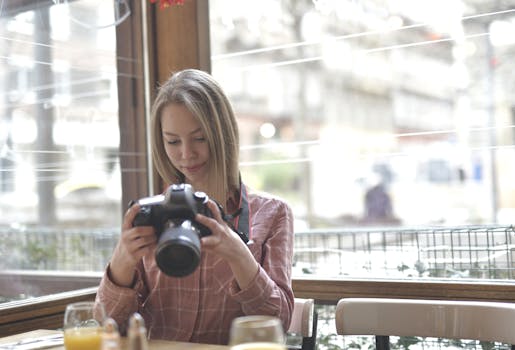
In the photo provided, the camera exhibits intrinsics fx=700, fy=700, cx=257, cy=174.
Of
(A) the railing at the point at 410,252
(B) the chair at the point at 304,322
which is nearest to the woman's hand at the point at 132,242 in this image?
(B) the chair at the point at 304,322

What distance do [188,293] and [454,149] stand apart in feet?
3.16

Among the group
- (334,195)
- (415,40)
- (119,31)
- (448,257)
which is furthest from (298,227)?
(334,195)

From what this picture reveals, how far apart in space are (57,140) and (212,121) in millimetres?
828

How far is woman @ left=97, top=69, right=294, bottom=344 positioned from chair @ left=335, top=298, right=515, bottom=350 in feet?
0.50

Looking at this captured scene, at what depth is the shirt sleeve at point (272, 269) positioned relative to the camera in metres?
1.40

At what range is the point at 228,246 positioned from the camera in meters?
1.29

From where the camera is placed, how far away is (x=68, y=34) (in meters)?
2.22

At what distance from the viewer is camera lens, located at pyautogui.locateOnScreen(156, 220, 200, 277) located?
108 centimetres

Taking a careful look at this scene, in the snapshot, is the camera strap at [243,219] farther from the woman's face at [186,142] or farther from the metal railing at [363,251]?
the metal railing at [363,251]

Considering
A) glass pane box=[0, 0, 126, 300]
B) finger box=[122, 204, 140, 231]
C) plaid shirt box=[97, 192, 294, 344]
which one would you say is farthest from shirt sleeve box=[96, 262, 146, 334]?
glass pane box=[0, 0, 126, 300]

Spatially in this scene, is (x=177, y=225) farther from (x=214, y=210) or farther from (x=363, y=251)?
(x=363, y=251)

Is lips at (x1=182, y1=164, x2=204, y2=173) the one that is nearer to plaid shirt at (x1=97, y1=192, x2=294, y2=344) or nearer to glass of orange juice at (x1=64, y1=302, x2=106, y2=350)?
plaid shirt at (x1=97, y1=192, x2=294, y2=344)

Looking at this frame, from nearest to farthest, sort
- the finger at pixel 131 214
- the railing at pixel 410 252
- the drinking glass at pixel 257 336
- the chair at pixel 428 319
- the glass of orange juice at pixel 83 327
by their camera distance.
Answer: the drinking glass at pixel 257 336
the glass of orange juice at pixel 83 327
the finger at pixel 131 214
the chair at pixel 428 319
the railing at pixel 410 252

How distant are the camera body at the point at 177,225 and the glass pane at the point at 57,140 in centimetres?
92
